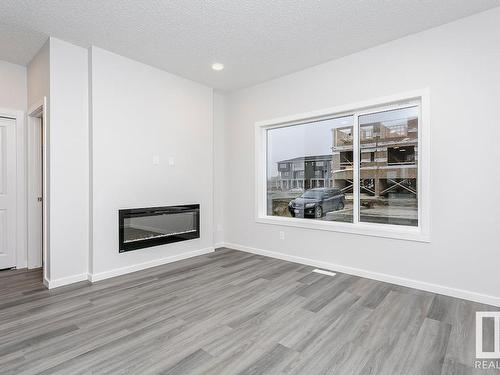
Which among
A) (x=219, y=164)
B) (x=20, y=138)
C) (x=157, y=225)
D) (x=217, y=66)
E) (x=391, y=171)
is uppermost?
(x=217, y=66)

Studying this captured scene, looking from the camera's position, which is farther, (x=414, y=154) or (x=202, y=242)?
(x=202, y=242)

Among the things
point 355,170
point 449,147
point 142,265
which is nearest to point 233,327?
point 142,265

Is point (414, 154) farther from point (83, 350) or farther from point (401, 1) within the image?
point (83, 350)

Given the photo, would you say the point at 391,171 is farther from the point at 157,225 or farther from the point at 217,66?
the point at 157,225

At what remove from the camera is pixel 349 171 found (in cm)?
369

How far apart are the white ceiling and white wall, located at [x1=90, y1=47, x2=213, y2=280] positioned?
40 centimetres

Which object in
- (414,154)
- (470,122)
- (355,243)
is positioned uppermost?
(470,122)

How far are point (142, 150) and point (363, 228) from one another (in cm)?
304

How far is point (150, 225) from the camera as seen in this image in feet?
12.4

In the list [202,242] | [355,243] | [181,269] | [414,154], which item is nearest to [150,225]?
[181,269]

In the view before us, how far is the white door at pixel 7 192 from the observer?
12.1ft

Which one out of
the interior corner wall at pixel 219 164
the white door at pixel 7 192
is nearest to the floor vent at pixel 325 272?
the interior corner wall at pixel 219 164

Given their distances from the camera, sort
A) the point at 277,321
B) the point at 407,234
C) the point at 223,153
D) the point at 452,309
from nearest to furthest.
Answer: the point at 277,321 < the point at 452,309 < the point at 407,234 < the point at 223,153

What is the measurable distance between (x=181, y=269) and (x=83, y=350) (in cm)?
181
